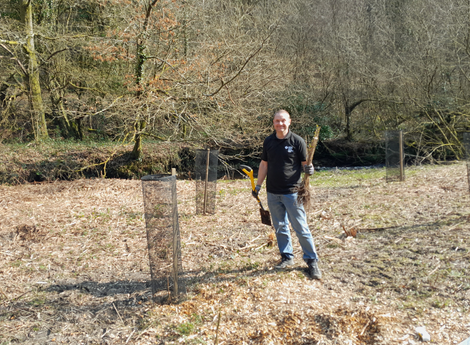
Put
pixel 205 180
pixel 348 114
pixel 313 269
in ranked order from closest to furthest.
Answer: pixel 313 269, pixel 205 180, pixel 348 114

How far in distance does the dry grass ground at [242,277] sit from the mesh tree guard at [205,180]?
10.5 inches

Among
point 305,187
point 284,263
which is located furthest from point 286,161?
point 284,263

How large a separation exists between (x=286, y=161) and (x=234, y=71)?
31.1 ft

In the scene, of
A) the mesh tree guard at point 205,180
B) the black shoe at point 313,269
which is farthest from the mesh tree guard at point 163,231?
the mesh tree guard at point 205,180

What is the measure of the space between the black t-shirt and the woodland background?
6.28m

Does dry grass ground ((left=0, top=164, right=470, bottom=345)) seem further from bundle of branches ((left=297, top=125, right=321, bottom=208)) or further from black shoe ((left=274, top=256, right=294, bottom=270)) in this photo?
bundle of branches ((left=297, top=125, right=321, bottom=208))

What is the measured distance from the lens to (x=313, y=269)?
4.39 meters

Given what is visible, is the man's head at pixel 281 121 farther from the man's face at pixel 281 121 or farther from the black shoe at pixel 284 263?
the black shoe at pixel 284 263

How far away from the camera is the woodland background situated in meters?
11.1

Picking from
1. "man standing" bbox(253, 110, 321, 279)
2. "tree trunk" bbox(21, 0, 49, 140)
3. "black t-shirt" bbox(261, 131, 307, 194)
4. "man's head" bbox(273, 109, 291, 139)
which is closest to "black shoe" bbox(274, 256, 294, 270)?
"man standing" bbox(253, 110, 321, 279)

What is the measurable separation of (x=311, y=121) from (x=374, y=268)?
12.2 m

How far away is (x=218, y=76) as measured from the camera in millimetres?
11555

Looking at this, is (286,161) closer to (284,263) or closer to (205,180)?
(284,263)

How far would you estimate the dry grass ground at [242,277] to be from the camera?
3.43 m
